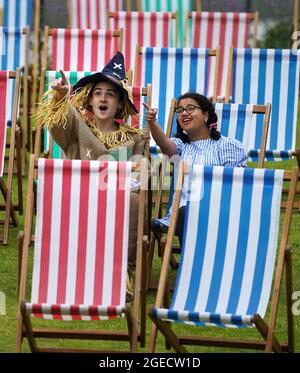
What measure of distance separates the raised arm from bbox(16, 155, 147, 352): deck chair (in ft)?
2.63

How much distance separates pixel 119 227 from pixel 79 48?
14.1 ft

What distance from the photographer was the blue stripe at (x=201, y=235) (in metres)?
5.87

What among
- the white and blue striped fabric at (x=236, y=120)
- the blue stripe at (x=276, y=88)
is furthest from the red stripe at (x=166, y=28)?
the white and blue striped fabric at (x=236, y=120)

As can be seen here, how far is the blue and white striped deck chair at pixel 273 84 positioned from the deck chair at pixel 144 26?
1826 millimetres

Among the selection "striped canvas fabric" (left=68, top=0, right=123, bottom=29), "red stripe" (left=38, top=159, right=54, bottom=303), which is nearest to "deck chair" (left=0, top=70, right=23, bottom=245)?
"red stripe" (left=38, top=159, right=54, bottom=303)

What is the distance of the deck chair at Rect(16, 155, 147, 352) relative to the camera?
585 cm

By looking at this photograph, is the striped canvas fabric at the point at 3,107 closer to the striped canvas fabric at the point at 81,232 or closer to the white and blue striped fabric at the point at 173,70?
the white and blue striped fabric at the point at 173,70

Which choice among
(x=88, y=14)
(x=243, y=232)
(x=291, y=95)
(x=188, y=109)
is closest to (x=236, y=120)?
(x=188, y=109)

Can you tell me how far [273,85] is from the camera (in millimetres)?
9203

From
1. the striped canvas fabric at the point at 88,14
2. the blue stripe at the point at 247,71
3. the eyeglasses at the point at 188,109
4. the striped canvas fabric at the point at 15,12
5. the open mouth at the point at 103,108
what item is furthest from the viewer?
the striped canvas fabric at the point at 88,14

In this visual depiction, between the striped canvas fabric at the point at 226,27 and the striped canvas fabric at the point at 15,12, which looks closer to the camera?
the striped canvas fabric at the point at 226,27

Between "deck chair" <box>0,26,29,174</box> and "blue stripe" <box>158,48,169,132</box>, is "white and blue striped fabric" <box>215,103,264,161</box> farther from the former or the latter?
"deck chair" <box>0,26,29,174</box>

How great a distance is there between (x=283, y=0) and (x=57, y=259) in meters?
7.57
